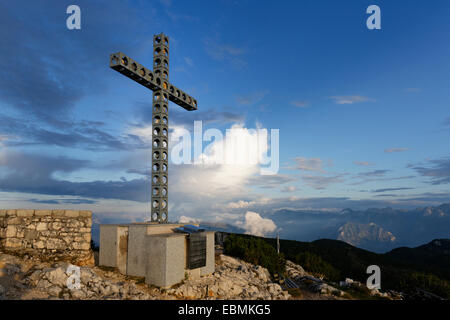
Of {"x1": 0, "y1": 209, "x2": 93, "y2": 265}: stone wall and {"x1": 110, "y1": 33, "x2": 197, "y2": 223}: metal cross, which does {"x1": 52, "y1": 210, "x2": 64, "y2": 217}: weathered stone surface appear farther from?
{"x1": 110, "y1": 33, "x2": 197, "y2": 223}: metal cross

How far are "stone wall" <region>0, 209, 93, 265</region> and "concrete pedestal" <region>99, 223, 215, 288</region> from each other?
156 cm

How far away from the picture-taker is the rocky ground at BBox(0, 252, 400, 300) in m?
11.0

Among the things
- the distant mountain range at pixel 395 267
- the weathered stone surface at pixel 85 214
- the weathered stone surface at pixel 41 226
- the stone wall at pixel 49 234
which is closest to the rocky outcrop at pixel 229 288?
the stone wall at pixel 49 234

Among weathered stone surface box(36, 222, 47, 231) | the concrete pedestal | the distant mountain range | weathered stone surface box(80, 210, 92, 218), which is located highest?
weathered stone surface box(80, 210, 92, 218)

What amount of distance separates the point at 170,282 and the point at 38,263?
6921mm

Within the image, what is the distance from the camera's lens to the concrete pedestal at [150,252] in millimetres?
14297

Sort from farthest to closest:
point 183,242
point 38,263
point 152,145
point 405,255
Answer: point 405,255 → point 152,145 → point 183,242 → point 38,263

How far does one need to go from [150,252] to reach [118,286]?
251 centimetres

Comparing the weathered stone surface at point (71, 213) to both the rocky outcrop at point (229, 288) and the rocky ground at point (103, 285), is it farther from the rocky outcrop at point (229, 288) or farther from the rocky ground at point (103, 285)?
the rocky outcrop at point (229, 288)

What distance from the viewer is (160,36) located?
24.6 meters

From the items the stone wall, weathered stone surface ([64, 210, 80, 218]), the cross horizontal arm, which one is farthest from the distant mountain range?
weathered stone surface ([64, 210, 80, 218])

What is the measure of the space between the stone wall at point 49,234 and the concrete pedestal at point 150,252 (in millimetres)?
1560
